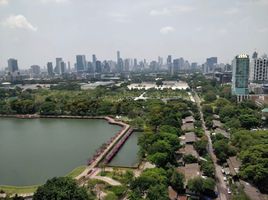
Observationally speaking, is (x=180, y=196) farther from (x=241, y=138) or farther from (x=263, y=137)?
(x=263, y=137)

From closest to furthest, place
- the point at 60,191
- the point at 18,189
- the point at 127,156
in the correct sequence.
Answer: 1. the point at 60,191
2. the point at 18,189
3. the point at 127,156

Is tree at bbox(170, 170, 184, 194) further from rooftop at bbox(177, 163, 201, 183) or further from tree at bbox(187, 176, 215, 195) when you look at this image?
rooftop at bbox(177, 163, 201, 183)

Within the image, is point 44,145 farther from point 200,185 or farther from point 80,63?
point 80,63

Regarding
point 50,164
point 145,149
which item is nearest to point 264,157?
point 145,149

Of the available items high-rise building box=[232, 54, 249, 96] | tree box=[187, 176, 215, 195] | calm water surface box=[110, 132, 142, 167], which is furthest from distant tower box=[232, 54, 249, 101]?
tree box=[187, 176, 215, 195]

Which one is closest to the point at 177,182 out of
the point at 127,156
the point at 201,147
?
the point at 201,147

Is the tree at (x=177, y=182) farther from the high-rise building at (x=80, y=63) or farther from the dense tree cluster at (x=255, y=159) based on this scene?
the high-rise building at (x=80, y=63)
